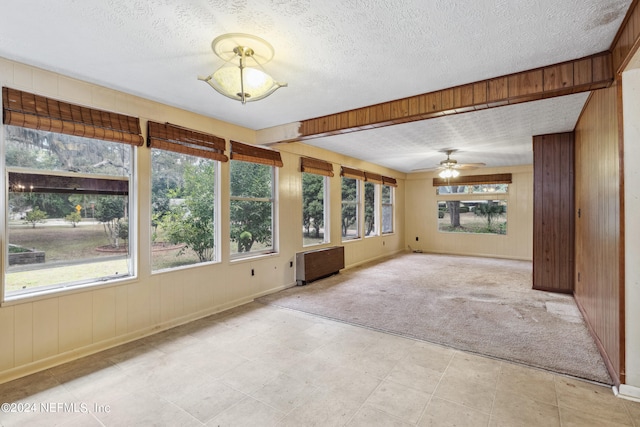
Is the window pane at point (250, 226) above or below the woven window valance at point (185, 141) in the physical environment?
below

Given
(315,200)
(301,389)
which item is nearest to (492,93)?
(301,389)

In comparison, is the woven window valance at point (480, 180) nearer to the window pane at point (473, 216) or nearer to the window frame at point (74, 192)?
the window pane at point (473, 216)

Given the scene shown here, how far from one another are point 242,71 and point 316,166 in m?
3.58

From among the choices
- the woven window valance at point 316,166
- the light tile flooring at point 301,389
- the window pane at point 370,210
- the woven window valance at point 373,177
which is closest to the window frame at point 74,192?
the light tile flooring at point 301,389

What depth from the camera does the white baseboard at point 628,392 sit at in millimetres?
2080

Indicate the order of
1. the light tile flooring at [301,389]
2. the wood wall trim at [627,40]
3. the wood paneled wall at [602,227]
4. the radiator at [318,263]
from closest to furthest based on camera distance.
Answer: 1. the wood wall trim at [627,40]
2. the light tile flooring at [301,389]
3. the wood paneled wall at [602,227]
4. the radiator at [318,263]

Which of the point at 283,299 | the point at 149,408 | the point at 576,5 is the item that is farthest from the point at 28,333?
the point at 576,5

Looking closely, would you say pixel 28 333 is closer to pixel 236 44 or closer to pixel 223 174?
pixel 223 174

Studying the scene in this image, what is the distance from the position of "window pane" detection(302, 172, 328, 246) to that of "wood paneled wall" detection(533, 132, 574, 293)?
3.62m

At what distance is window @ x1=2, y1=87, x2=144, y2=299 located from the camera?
247 centimetres

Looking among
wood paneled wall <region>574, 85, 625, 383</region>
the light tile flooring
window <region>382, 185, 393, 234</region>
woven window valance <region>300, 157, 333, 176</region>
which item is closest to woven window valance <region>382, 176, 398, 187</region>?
window <region>382, 185, 393, 234</region>

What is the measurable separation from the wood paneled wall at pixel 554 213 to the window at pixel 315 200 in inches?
139

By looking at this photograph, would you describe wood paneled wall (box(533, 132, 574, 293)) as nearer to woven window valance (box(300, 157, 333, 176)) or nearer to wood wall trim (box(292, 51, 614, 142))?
wood wall trim (box(292, 51, 614, 142))

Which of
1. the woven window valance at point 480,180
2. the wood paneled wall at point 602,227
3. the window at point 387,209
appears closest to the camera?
the wood paneled wall at point 602,227
